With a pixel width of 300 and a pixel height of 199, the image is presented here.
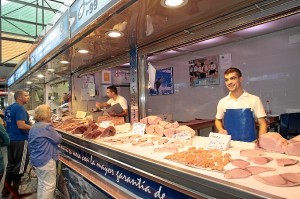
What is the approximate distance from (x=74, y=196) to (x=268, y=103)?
15.4ft

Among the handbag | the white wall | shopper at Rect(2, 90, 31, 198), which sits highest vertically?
the white wall

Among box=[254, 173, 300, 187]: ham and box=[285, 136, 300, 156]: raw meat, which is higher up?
box=[285, 136, 300, 156]: raw meat

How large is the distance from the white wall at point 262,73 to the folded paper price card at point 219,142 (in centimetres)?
406

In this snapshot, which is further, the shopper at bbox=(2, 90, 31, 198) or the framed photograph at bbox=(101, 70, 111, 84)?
the framed photograph at bbox=(101, 70, 111, 84)

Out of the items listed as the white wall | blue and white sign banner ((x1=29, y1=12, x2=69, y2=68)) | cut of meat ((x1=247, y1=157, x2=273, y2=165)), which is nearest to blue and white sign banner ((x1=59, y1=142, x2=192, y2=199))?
cut of meat ((x1=247, y1=157, x2=273, y2=165))

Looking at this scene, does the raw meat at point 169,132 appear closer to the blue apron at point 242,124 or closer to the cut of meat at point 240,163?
the blue apron at point 242,124

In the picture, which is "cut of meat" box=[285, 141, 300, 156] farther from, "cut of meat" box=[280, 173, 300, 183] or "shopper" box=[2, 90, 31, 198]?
"shopper" box=[2, 90, 31, 198]

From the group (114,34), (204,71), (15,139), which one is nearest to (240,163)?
(114,34)

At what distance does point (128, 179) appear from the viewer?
2.08m

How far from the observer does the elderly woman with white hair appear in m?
3.10

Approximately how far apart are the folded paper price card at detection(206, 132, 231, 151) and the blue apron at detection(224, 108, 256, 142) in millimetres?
1161

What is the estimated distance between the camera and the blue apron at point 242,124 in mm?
2996

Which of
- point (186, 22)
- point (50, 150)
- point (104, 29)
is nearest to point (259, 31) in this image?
point (186, 22)

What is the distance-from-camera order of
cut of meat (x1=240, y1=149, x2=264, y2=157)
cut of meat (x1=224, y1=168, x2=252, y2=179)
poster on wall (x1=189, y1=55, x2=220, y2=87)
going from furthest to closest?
poster on wall (x1=189, y1=55, x2=220, y2=87) → cut of meat (x1=240, y1=149, x2=264, y2=157) → cut of meat (x1=224, y1=168, x2=252, y2=179)
